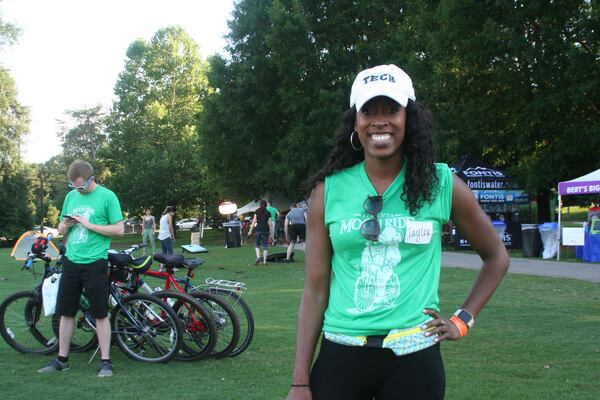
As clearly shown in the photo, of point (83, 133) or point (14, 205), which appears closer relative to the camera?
point (14, 205)

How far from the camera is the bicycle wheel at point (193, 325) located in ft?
21.4

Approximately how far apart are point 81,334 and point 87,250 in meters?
1.55

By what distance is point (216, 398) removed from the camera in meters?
5.39

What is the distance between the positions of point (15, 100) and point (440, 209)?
4206cm

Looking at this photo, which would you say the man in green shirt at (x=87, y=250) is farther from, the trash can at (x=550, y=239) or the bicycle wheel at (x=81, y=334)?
the trash can at (x=550, y=239)

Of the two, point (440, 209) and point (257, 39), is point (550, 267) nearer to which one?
point (440, 209)

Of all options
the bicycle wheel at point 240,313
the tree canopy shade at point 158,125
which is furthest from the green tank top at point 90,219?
the tree canopy shade at point 158,125

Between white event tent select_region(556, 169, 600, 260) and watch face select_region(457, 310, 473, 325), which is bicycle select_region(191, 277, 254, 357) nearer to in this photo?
watch face select_region(457, 310, 473, 325)

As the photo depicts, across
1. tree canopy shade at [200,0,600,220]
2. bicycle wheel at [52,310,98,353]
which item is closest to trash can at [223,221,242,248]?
tree canopy shade at [200,0,600,220]

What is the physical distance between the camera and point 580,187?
16.1m

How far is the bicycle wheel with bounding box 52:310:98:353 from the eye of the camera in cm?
685

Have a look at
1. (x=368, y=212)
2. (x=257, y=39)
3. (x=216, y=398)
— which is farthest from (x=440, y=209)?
(x=257, y=39)

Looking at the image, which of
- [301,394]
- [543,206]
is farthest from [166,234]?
[301,394]

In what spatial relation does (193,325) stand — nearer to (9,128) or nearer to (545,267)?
(545,267)
